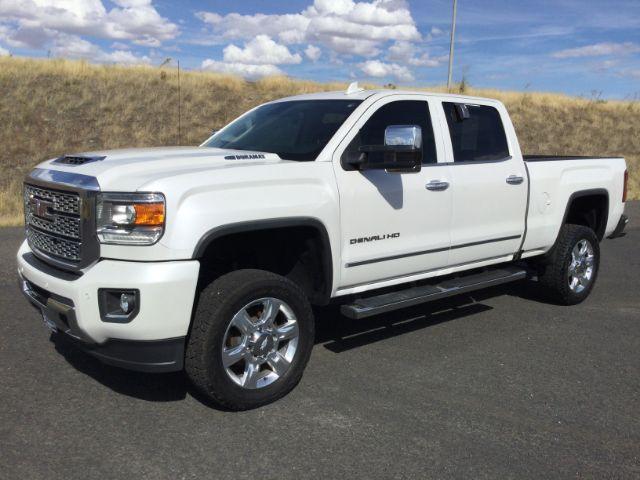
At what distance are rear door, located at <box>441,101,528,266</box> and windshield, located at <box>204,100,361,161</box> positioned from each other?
105 cm

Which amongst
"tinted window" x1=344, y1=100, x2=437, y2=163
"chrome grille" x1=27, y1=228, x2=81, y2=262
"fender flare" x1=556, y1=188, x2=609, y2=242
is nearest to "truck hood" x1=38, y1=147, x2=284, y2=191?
"chrome grille" x1=27, y1=228, x2=81, y2=262

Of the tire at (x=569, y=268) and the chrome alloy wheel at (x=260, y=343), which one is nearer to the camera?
the chrome alloy wheel at (x=260, y=343)

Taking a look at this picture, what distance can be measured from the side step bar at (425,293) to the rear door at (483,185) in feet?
0.58

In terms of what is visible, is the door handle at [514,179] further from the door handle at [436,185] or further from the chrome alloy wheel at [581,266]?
the chrome alloy wheel at [581,266]

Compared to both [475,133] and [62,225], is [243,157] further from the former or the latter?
[475,133]

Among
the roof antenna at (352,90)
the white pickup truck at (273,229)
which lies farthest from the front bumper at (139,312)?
the roof antenna at (352,90)

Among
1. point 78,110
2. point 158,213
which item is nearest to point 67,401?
point 158,213

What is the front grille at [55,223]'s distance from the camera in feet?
11.7

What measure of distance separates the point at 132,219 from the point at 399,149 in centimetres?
174

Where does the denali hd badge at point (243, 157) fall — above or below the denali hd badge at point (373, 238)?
above

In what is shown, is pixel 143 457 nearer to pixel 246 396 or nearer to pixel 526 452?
pixel 246 396

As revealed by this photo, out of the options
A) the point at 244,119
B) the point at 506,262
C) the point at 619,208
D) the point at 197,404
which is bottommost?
the point at 197,404

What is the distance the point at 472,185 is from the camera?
5125 millimetres

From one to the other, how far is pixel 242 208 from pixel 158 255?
22.5 inches
